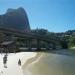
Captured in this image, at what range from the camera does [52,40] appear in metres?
155

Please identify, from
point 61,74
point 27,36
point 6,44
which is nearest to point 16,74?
point 61,74

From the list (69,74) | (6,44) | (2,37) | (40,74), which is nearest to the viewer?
(40,74)

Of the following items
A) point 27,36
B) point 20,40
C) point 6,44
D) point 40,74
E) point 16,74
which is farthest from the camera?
point 20,40

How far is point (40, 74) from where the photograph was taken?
34562 mm

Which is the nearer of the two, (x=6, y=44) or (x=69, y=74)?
(x=69, y=74)

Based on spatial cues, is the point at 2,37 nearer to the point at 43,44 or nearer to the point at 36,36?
the point at 36,36

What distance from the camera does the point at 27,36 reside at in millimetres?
138375

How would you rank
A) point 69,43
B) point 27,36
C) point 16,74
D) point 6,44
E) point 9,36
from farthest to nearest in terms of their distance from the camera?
point 69,43 → point 27,36 → point 9,36 → point 6,44 → point 16,74

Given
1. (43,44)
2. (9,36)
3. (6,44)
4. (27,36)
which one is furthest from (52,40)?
(6,44)

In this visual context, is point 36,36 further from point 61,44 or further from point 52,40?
point 61,44

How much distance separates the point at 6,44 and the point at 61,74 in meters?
66.0

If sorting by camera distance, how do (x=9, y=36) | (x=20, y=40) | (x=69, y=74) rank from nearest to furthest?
(x=69, y=74) → (x=9, y=36) → (x=20, y=40)

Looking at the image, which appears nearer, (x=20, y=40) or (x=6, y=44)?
(x=6, y=44)

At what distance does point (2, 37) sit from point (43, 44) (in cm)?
5274
